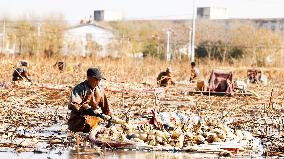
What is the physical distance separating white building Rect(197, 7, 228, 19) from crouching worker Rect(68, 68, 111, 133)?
321 ft

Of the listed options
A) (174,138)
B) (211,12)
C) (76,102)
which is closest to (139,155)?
(174,138)

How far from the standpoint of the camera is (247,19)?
268 ft

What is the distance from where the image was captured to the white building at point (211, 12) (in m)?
109

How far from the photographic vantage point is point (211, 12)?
111 metres

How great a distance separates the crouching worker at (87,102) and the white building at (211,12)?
321 ft

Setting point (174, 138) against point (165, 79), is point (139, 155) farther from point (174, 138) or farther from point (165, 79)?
point (165, 79)

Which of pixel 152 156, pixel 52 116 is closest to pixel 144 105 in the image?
pixel 52 116

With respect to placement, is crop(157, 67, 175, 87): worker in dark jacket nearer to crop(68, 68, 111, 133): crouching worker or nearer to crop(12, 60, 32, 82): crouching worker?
crop(12, 60, 32, 82): crouching worker

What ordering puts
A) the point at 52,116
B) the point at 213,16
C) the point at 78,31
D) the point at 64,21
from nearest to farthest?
the point at 52,116 → the point at 64,21 → the point at 78,31 → the point at 213,16

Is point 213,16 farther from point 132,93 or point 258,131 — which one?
point 258,131

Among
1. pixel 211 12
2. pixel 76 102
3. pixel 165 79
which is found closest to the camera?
pixel 76 102

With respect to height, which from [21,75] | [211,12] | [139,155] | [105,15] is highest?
[211,12]

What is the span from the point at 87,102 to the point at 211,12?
103 m

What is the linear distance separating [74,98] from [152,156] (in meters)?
1.72
